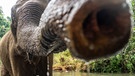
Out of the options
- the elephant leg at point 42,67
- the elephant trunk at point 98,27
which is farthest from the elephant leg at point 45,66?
the elephant trunk at point 98,27

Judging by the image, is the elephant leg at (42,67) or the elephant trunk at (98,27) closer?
the elephant trunk at (98,27)

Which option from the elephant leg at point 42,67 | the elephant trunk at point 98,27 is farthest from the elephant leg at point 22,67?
the elephant trunk at point 98,27

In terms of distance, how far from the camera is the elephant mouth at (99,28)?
3.41ft

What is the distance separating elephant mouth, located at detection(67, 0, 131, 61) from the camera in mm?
1039

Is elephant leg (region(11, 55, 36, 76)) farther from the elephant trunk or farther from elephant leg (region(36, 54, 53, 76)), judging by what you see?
the elephant trunk

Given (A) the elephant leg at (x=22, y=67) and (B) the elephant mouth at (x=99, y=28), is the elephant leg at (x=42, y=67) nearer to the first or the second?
(A) the elephant leg at (x=22, y=67)

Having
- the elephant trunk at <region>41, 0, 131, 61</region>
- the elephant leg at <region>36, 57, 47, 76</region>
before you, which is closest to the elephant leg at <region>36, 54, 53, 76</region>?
the elephant leg at <region>36, 57, 47, 76</region>

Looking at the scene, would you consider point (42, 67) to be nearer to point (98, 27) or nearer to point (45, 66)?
point (45, 66)

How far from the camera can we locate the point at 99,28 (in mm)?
1055

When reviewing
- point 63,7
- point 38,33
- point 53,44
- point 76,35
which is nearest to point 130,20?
point 76,35

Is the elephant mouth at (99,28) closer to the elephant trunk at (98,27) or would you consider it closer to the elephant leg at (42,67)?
the elephant trunk at (98,27)

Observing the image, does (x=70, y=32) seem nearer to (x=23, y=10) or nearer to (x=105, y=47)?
(x=105, y=47)

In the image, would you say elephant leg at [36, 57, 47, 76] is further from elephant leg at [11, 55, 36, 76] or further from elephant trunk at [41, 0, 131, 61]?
elephant trunk at [41, 0, 131, 61]

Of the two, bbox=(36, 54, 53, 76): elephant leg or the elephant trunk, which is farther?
bbox=(36, 54, 53, 76): elephant leg
